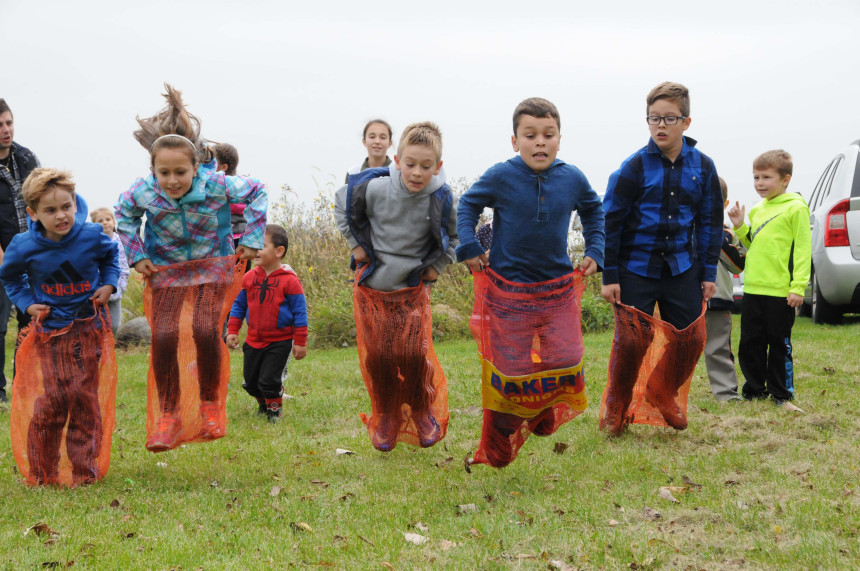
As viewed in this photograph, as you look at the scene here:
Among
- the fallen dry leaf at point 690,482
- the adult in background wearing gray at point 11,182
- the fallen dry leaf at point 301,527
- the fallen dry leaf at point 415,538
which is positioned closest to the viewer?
the fallen dry leaf at point 415,538

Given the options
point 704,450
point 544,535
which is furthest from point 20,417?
point 704,450

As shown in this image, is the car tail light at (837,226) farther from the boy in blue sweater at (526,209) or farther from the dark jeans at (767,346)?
the boy in blue sweater at (526,209)

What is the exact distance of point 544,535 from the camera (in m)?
3.68

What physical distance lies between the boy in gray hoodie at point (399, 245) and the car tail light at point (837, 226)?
22.1 ft

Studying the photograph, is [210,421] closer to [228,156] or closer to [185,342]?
[185,342]

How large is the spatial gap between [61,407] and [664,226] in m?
3.64

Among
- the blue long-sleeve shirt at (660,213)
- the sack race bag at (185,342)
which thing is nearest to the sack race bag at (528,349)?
the blue long-sleeve shirt at (660,213)

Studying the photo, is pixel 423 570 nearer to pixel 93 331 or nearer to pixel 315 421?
pixel 93 331

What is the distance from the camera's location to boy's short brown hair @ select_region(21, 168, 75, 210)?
180 inches

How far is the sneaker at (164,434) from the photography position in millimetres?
4633

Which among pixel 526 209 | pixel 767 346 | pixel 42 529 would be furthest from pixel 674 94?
pixel 42 529

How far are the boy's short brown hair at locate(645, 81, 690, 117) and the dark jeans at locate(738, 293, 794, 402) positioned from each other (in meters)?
1.99

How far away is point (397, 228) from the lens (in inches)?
184

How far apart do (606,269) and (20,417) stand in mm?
3509
